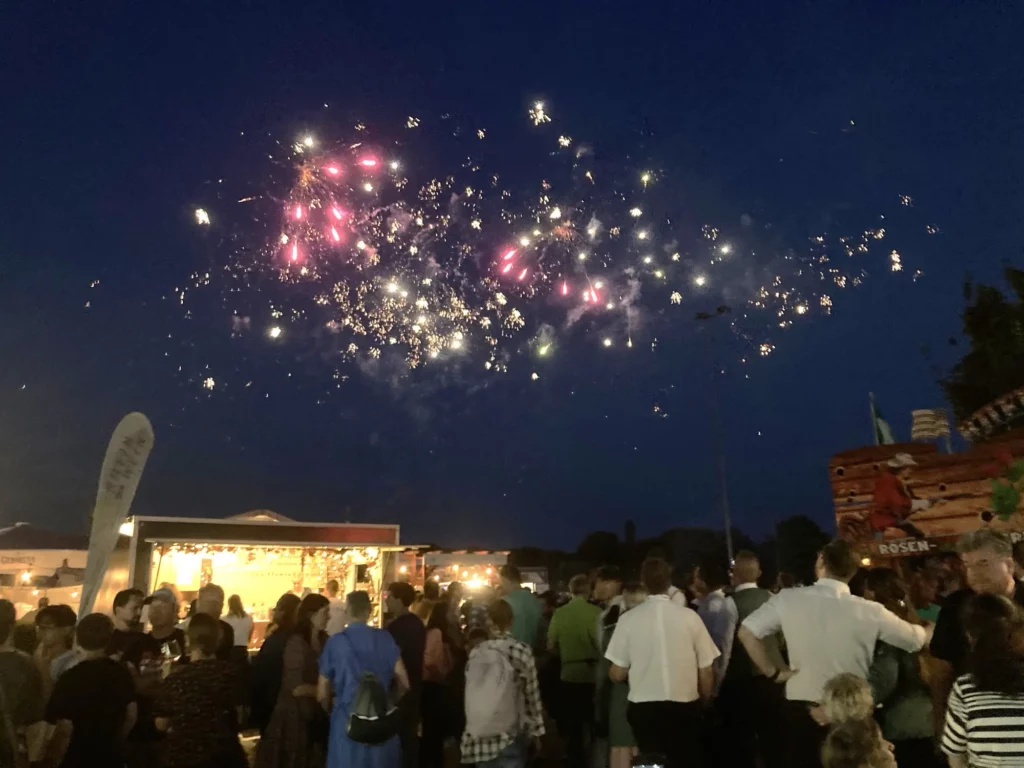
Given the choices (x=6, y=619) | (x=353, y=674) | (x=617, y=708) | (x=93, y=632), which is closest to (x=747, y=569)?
(x=617, y=708)

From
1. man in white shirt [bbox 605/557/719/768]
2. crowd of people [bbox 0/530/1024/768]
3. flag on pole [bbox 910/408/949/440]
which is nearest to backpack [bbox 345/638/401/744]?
crowd of people [bbox 0/530/1024/768]

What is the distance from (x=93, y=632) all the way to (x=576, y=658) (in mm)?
4262

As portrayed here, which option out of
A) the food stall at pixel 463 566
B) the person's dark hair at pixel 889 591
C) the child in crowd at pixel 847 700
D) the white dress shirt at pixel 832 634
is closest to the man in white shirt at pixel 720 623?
the person's dark hair at pixel 889 591

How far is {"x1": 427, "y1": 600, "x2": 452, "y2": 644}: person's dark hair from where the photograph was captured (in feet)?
24.5

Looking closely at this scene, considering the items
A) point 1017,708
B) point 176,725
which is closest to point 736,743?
point 1017,708

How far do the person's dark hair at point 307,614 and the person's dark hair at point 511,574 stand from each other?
168 cm

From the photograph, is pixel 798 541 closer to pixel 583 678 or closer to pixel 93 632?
pixel 583 678

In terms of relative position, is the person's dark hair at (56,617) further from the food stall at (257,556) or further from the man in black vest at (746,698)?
the food stall at (257,556)

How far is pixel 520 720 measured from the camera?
5469 millimetres

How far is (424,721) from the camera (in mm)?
7250

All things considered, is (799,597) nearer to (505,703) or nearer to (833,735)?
(833,735)

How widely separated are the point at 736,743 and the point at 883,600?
2.34 m

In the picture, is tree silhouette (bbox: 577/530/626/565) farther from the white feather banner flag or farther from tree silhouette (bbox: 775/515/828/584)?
the white feather banner flag

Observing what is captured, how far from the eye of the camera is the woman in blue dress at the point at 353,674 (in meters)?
5.51
